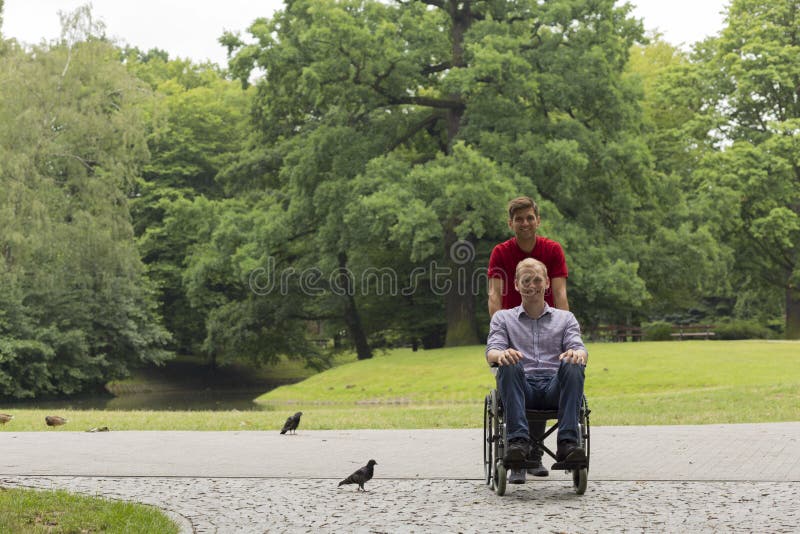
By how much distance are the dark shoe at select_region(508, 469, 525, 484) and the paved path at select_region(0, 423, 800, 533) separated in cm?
9

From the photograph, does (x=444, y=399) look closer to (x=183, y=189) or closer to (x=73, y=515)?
(x=73, y=515)

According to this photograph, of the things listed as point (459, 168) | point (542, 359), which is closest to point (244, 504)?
point (542, 359)

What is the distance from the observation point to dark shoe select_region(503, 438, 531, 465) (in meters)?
7.13

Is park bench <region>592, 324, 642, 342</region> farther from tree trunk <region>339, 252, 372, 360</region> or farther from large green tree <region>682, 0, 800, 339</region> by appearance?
tree trunk <region>339, 252, 372, 360</region>

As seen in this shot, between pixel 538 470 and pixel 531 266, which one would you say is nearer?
pixel 531 266

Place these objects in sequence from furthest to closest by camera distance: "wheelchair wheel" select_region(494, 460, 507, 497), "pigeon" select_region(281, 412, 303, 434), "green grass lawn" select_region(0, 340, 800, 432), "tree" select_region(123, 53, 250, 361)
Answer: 1. "tree" select_region(123, 53, 250, 361)
2. "green grass lawn" select_region(0, 340, 800, 432)
3. "pigeon" select_region(281, 412, 303, 434)
4. "wheelchair wheel" select_region(494, 460, 507, 497)

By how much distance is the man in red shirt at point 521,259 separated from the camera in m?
7.82

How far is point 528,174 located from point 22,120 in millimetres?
17261

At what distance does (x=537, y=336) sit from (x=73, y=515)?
332cm

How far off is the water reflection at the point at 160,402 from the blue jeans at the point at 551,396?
24.3m

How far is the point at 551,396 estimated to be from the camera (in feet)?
24.3

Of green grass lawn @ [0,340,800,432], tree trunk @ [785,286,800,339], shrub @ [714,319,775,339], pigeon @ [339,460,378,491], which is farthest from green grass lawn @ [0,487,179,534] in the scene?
tree trunk @ [785,286,800,339]

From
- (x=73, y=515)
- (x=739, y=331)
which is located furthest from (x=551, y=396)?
(x=739, y=331)

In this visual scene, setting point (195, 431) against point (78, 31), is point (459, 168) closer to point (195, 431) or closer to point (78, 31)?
point (78, 31)
